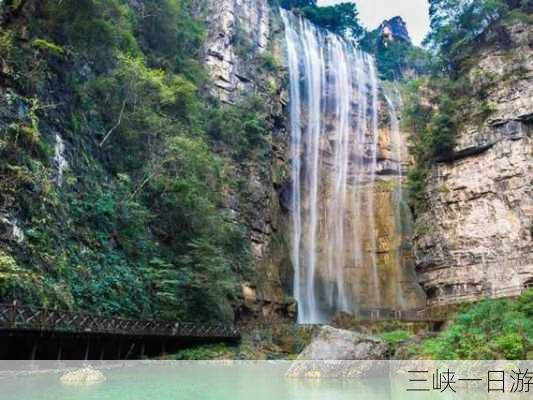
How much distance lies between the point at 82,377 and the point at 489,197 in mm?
19237

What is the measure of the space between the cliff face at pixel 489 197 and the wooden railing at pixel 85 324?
1121 centimetres

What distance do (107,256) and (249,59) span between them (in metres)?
19.7

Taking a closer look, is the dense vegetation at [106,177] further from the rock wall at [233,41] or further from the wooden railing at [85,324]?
the rock wall at [233,41]

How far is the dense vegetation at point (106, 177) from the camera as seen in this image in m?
14.0

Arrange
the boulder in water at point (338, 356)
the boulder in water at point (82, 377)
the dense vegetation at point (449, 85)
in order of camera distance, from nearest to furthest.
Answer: the boulder in water at point (82, 377) → the boulder in water at point (338, 356) → the dense vegetation at point (449, 85)

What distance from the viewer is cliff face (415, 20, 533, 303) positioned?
73.7 feet

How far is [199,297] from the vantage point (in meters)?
20.0

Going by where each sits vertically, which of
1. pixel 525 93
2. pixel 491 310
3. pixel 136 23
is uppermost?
pixel 136 23

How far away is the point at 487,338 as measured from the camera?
1105 centimetres

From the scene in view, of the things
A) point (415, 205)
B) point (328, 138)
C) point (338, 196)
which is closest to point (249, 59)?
point (328, 138)

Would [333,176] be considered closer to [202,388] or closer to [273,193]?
[273,193]

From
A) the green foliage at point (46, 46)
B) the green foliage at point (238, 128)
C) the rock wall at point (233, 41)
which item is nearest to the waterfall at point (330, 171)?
the rock wall at point (233, 41)

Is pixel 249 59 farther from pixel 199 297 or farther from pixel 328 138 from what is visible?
pixel 199 297

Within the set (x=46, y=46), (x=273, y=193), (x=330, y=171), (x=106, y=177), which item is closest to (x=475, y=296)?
(x=273, y=193)
